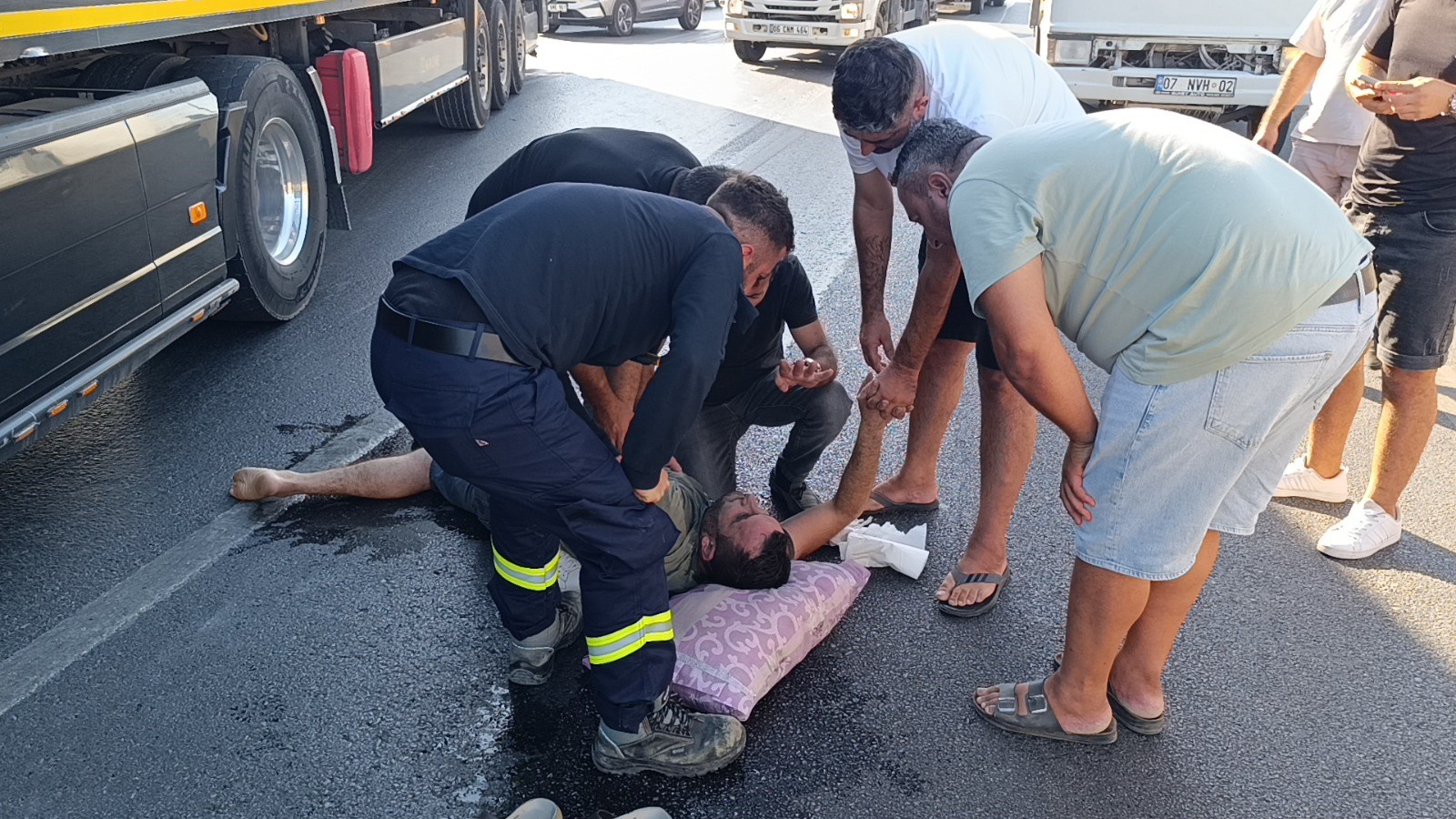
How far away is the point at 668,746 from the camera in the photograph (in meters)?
2.87

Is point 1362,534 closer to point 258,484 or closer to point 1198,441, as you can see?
point 1198,441

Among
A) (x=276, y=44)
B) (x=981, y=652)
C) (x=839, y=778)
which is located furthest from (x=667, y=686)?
(x=276, y=44)

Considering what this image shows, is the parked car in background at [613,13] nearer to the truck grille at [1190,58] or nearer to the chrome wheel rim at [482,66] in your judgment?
the chrome wheel rim at [482,66]

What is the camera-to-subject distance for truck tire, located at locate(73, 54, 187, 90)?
4648mm

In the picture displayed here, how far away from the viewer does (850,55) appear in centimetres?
341

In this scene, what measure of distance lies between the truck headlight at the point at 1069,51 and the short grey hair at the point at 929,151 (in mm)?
6814

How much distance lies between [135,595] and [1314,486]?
3.96m

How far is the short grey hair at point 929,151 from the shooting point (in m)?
2.93

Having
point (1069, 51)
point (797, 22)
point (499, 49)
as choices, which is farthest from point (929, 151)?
point (797, 22)

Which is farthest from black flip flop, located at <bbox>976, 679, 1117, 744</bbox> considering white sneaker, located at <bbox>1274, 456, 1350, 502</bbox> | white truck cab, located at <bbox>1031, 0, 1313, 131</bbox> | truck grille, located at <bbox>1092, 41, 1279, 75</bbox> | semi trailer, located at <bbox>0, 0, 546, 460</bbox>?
truck grille, located at <bbox>1092, 41, 1279, 75</bbox>

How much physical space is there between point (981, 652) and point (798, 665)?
0.54 metres

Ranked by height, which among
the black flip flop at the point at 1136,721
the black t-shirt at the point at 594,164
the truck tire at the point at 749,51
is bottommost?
the black flip flop at the point at 1136,721

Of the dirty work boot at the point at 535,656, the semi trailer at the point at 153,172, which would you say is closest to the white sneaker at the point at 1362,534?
the dirty work boot at the point at 535,656

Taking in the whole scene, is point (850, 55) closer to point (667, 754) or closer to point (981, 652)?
point (981, 652)
